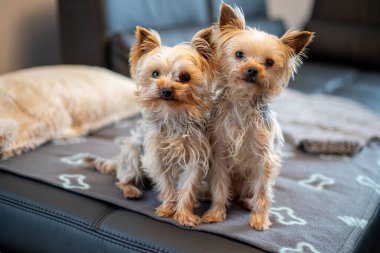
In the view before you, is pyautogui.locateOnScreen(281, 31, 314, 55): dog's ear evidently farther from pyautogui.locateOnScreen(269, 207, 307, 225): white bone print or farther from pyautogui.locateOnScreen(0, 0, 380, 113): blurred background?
pyautogui.locateOnScreen(0, 0, 380, 113): blurred background

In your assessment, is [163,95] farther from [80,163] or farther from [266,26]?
[266,26]

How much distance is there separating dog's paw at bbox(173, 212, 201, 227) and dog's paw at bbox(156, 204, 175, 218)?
0.03 metres

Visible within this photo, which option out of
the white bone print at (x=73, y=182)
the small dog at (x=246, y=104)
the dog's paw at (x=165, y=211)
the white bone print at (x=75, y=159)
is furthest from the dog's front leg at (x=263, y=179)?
the white bone print at (x=75, y=159)

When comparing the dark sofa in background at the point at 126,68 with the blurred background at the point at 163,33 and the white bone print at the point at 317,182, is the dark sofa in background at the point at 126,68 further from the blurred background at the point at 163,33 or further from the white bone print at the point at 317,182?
the white bone print at the point at 317,182

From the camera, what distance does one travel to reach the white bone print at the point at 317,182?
1.42 metres

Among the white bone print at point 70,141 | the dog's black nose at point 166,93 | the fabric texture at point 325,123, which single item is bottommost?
the white bone print at point 70,141

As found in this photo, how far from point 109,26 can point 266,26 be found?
1.35 m

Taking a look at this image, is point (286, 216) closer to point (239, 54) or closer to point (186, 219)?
point (186, 219)

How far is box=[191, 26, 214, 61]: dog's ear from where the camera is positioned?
43.9 inches

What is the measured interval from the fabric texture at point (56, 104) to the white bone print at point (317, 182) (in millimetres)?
864

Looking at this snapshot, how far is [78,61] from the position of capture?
7.22ft

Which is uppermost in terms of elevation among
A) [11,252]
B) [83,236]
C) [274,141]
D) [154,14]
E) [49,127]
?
[154,14]

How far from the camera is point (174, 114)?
1132 mm

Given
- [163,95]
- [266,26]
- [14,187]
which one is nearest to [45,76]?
[14,187]
